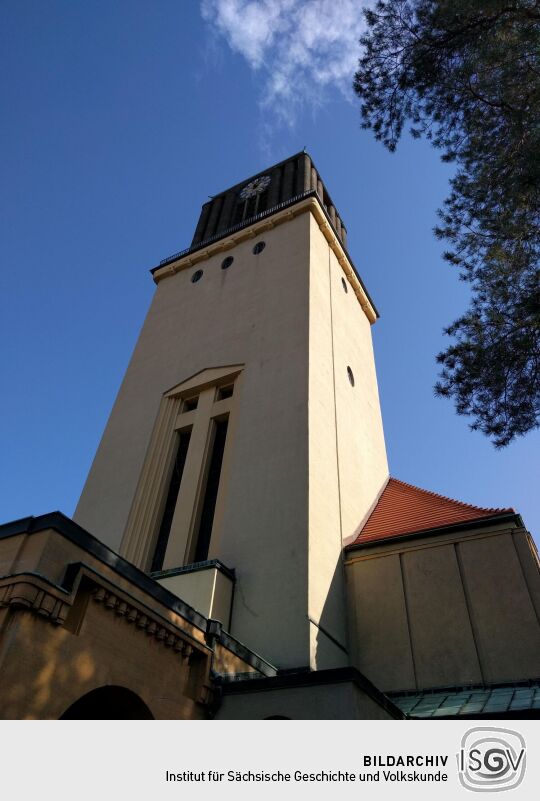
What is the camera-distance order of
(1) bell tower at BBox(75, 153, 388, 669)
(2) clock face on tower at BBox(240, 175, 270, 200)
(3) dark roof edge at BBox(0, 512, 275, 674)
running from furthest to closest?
(2) clock face on tower at BBox(240, 175, 270, 200) → (1) bell tower at BBox(75, 153, 388, 669) → (3) dark roof edge at BBox(0, 512, 275, 674)

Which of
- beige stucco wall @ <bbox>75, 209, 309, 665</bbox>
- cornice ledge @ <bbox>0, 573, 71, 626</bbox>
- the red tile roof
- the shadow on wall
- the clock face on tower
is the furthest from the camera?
the clock face on tower

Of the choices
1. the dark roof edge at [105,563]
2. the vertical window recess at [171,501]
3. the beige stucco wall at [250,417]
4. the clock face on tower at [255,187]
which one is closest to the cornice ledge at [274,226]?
the beige stucco wall at [250,417]

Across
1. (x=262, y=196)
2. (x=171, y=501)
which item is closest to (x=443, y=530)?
(x=171, y=501)

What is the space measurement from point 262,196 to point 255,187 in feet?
4.29

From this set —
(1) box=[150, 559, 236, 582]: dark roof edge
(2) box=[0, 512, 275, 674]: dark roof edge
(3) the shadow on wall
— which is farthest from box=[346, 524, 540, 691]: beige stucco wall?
(2) box=[0, 512, 275, 674]: dark roof edge

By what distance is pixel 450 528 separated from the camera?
11812 millimetres

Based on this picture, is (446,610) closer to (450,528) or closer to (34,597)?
(450,528)

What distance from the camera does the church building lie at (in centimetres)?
630

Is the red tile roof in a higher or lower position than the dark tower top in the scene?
lower

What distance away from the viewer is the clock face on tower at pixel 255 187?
24.6 m

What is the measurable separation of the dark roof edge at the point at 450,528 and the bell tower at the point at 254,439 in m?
0.65

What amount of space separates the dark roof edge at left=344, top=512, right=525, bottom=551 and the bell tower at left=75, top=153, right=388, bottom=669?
651 mm

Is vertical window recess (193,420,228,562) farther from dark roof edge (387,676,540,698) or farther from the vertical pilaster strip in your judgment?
dark roof edge (387,676,540,698)
